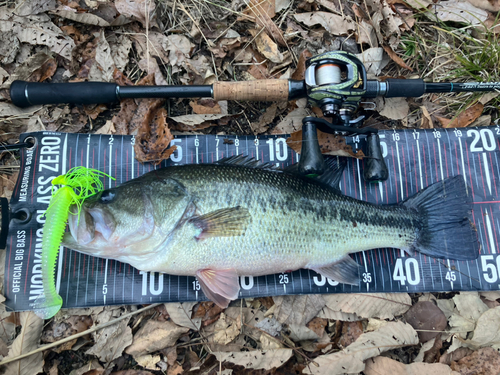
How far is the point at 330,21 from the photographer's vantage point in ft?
11.3

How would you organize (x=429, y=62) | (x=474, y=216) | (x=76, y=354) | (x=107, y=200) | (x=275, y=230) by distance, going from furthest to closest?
(x=429, y=62) < (x=474, y=216) < (x=76, y=354) < (x=275, y=230) < (x=107, y=200)

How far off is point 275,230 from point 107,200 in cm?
130

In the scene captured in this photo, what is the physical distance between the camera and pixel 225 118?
10.7ft

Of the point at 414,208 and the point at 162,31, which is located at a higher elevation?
the point at 162,31

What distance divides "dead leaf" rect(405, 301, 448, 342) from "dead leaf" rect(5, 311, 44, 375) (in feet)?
10.7

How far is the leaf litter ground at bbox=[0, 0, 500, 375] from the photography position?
2.78 metres

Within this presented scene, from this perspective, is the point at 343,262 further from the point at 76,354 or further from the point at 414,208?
the point at 76,354

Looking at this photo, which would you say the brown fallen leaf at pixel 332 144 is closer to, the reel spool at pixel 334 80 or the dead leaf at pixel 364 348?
the reel spool at pixel 334 80

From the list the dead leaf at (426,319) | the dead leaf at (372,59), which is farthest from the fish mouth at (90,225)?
the dead leaf at (372,59)

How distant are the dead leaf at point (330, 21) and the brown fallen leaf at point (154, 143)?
1.83 m

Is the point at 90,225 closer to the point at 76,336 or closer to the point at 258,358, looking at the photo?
the point at 76,336

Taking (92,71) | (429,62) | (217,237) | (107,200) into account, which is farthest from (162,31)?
(429,62)

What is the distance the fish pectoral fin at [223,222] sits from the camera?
2.46 meters

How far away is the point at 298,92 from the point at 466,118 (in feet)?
5.97
